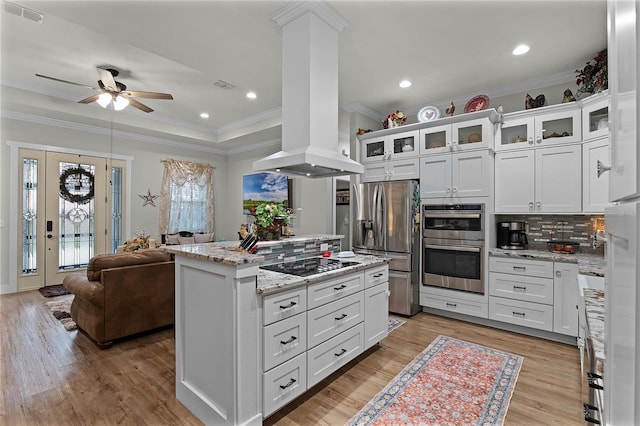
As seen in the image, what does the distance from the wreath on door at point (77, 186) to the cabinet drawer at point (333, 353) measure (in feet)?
18.5

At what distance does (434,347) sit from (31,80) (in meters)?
6.18

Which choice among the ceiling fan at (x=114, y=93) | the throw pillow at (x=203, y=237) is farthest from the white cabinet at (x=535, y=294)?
the throw pillow at (x=203, y=237)

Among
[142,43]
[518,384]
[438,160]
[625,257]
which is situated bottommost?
[518,384]

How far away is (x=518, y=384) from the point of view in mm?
2410

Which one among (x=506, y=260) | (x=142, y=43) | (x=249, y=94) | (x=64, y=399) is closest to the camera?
(x=64, y=399)

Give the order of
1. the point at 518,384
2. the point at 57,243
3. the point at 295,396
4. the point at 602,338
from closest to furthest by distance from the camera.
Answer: the point at 602,338 → the point at 295,396 → the point at 518,384 → the point at 57,243

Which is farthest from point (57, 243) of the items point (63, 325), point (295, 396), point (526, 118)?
point (526, 118)

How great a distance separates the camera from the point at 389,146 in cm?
432

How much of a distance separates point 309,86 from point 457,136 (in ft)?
7.35

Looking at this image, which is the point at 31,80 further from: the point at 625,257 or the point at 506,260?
the point at 506,260

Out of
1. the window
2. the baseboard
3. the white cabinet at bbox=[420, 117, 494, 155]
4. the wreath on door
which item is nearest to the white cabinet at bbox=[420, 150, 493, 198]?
the white cabinet at bbox=[420, 117, 494, 155]

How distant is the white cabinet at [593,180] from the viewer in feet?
9.88

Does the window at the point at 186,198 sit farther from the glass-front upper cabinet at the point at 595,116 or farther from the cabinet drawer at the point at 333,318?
the glass-front upper cabinet at the point at 595,116

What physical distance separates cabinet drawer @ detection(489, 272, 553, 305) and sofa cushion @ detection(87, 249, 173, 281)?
386cm
